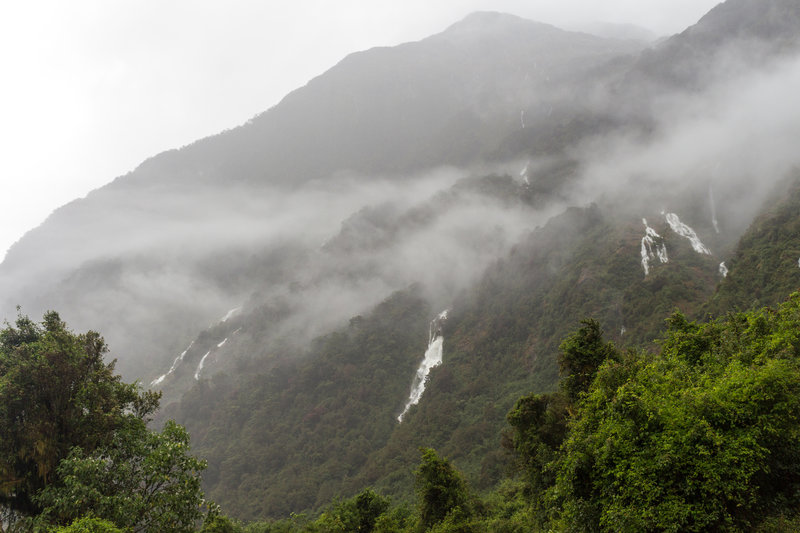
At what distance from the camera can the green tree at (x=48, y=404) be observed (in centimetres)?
1385

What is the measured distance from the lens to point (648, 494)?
11.7 metres

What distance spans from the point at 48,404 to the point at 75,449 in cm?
259

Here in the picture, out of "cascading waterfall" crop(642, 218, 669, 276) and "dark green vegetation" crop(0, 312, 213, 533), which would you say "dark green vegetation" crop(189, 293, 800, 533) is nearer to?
"dark green vegetation" crop(0, 312, 213, 533)

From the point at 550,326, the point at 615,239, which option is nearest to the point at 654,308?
the point at 550,326

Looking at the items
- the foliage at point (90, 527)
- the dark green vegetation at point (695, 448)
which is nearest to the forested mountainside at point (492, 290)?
the dark green vegetation at point (695, 448)

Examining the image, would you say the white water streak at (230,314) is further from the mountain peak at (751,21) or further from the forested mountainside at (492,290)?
the mountain peak at (751,21)

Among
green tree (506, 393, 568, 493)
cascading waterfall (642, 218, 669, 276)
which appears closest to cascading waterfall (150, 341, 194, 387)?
green tree (506, 393, 568, 493)

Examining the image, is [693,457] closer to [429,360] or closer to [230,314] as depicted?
[429,360]

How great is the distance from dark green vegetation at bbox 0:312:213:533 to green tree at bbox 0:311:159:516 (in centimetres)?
3

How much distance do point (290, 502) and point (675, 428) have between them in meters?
93.6

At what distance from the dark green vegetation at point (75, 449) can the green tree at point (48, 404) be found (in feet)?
0.10

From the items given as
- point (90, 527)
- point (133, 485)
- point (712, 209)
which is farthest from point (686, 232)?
point (90, 527)

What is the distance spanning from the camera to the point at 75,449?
549 inches

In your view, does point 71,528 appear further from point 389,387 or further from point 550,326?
point 389,387
